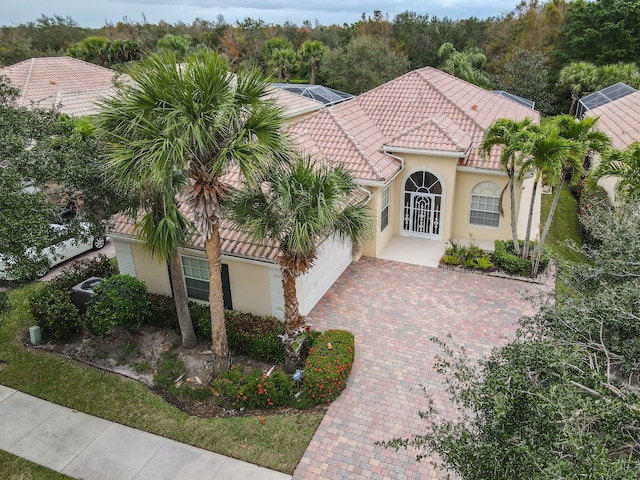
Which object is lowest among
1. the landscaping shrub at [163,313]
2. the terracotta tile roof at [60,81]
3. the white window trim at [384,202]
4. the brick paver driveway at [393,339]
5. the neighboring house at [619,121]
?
the brick paver driveway at [393,339]

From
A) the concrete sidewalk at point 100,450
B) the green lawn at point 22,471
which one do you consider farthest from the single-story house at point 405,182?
the green lawn at point 22,471

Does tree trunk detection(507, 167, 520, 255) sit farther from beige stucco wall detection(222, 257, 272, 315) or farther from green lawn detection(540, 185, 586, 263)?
beige stucco wall detection(222, 257, 272, 315)

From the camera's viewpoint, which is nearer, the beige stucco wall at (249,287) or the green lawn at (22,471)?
the green lawn at (22,471)

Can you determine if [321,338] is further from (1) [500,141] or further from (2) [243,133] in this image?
(1) [500,141]

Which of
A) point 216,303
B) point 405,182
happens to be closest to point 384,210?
point 405,182

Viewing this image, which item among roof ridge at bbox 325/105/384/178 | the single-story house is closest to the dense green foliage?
the single-story house

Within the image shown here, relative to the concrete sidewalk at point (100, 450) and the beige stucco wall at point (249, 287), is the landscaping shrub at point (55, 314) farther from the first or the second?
the beige stucco wall at point (249, 287)
